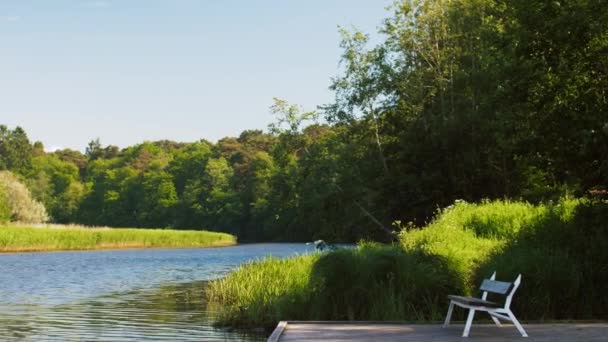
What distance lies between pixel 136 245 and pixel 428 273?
5492 centimetres

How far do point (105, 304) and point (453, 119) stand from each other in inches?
822

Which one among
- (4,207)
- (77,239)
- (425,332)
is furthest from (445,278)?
(4,207)

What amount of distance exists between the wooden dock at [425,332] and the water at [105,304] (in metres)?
3.17

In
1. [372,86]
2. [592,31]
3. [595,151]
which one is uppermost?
[372,86]

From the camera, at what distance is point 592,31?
51.0 feet

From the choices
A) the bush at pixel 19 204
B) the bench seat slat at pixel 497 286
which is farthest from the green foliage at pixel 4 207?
the bench seat slat at pixel 497 286

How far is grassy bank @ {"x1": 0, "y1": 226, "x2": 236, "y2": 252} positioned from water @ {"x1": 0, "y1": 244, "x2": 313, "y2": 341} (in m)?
14.8

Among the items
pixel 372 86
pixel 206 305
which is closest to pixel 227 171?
pixel 372 86

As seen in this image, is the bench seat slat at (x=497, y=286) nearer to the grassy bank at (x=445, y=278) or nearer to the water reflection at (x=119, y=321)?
the grassy bank at (x=445, y=278)

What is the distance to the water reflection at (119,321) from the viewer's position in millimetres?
15781

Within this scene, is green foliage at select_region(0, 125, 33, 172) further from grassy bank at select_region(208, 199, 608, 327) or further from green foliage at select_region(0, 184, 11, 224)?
grassy bank at select_region(208, 199, 608, 327)

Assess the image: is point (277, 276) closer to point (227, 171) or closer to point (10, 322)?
point (10, 322)

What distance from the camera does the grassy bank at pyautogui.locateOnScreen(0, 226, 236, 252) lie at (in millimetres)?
54625

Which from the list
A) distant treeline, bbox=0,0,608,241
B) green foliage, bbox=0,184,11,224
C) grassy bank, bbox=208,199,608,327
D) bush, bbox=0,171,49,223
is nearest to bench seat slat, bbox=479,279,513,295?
grassy bank, bbox=208,199,608,327
